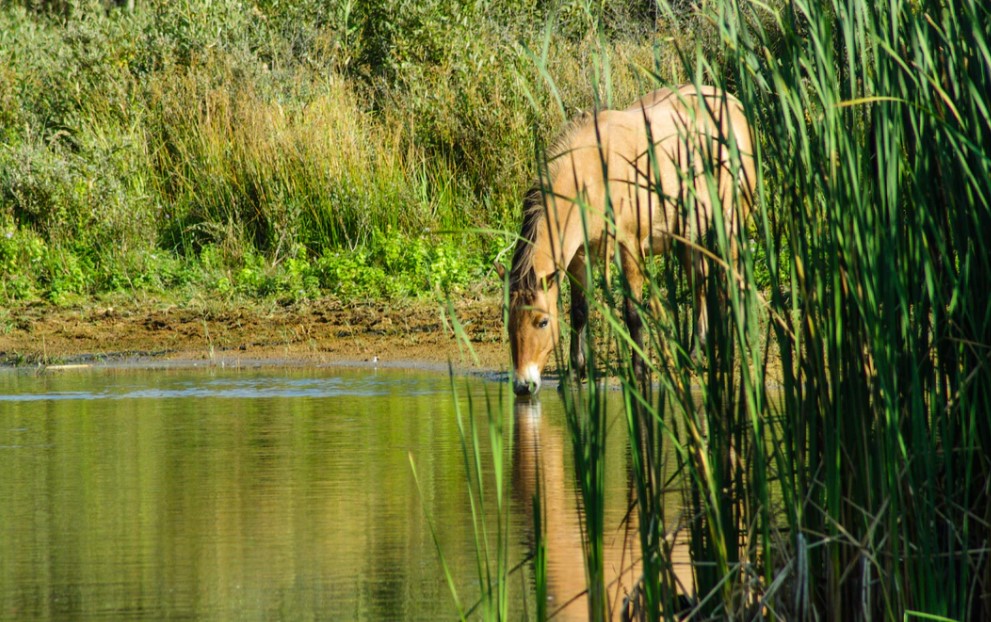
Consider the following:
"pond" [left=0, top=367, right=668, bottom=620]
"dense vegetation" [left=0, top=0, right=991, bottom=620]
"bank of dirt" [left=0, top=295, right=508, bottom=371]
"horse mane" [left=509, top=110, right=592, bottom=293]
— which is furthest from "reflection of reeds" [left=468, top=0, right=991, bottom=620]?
"bank of dirt" [left=0, top=295, right=508, bottom=371]

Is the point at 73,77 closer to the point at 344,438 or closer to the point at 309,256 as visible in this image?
the point at 309,256

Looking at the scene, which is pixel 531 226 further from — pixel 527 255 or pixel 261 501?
pixel 261 501

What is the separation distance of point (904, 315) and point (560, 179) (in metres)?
5.37

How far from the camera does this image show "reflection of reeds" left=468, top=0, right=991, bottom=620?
279cm

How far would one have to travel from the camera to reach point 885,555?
294cm

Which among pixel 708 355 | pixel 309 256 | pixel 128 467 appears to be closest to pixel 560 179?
pixel 128 467

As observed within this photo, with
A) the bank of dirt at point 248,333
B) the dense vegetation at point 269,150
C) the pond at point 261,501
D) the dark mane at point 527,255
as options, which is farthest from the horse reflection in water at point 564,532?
the dense vegetation at point 269,150

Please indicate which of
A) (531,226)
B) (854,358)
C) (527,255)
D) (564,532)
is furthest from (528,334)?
(854,358)

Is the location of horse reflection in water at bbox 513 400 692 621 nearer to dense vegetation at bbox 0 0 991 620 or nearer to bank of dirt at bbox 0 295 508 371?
dense vegetation at bbox 0 0 991 620

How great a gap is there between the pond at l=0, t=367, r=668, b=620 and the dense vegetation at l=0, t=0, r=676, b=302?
3.12 m

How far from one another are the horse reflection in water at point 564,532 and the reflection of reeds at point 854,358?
218 millimetres

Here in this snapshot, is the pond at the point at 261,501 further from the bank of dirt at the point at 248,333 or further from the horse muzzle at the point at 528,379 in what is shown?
the bank of dirt at the point at 248,333

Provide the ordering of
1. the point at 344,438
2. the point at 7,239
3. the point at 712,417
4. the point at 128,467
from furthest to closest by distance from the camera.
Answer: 1. the point at 7,239
2. the point at 344,438
3. the point at 128,467
4. the point at 712,417

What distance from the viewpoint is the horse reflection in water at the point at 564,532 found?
148 inches
